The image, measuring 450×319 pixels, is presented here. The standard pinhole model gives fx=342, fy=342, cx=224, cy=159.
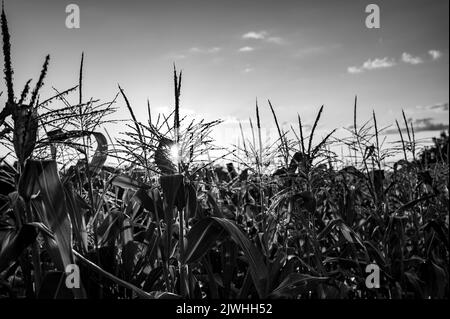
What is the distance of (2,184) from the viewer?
2486 mm

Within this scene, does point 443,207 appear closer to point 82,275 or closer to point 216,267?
point 216,267

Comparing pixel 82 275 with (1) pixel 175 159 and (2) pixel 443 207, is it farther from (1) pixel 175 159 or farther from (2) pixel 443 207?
(2) pixel 443 207

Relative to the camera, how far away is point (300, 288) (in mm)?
1521

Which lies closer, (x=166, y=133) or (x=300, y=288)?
(x=166, y=133)

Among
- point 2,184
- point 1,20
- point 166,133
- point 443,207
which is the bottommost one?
point 443,207

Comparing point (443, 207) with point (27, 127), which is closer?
point (27, 127)
